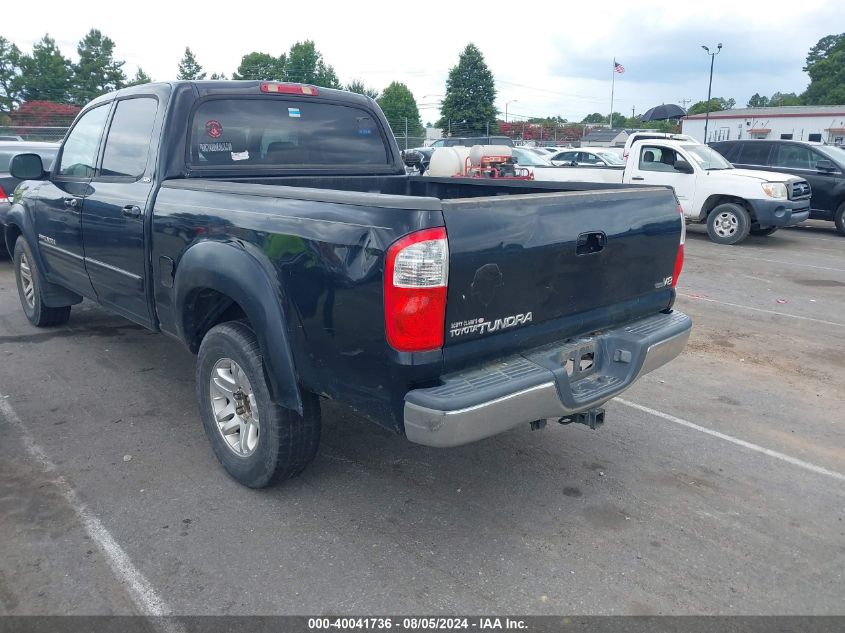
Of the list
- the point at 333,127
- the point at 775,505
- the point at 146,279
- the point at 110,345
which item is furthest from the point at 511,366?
the point at 110,345

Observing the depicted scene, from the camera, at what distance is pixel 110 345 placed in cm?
593

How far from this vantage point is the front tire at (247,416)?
326cm

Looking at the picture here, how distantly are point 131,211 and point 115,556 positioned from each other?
2025mm

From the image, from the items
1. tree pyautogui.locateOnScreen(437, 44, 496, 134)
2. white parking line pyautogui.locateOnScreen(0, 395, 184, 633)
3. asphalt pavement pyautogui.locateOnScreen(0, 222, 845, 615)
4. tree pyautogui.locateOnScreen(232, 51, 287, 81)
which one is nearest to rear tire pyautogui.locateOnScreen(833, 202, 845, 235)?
asphalt pavement pyautogui.locateOnScreen(0, 222, 845, 615)

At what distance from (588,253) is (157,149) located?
2.57 metres

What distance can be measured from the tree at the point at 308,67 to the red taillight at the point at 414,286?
301ft

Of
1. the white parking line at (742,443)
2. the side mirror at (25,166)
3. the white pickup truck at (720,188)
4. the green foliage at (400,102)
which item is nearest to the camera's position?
the white parking line at (742,443)

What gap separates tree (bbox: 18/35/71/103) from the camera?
66562 mm

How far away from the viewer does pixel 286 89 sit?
4.53m

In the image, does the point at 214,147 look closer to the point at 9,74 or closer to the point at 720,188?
the point at 720,188

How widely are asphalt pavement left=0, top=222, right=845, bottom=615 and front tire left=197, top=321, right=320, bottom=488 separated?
182mm

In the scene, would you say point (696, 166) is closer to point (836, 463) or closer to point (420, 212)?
point (836, 463)

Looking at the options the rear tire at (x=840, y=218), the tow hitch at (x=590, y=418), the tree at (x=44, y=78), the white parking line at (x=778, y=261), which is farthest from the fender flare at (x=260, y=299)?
the tree at (x=44, y=78)

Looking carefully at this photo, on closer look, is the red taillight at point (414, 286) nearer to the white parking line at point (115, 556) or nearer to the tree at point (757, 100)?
the white parking line at point (115, 556)
